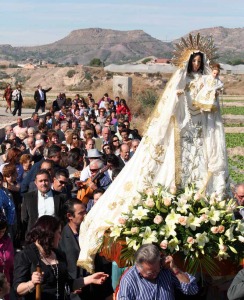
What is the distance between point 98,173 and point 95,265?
267cm

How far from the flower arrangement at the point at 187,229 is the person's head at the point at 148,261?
0.70 metres

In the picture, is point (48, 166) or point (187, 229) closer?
point (187, 229)

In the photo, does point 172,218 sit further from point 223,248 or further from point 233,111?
point 233,111

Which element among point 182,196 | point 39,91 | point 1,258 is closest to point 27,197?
point 1,258

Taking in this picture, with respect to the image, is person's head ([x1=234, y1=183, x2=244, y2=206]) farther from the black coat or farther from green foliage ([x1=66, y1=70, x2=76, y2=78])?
green foliage ([x1=66, y1=70, x2=76, y2=78])

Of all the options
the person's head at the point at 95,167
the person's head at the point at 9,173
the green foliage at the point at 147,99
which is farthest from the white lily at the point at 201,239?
the green foliage at the point at 147,99

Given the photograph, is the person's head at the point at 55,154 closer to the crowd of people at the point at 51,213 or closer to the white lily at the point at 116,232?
the crowd of people at the point at 51,213

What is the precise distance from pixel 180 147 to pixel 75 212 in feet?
4.24

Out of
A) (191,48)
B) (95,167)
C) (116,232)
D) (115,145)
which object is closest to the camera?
(116,232)

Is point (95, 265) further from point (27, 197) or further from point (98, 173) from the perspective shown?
point (98, 173)

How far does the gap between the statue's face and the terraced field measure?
840 centimetres

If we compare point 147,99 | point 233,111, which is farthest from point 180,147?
point 233,111

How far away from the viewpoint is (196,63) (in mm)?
7910

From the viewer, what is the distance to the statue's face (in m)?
7.88
